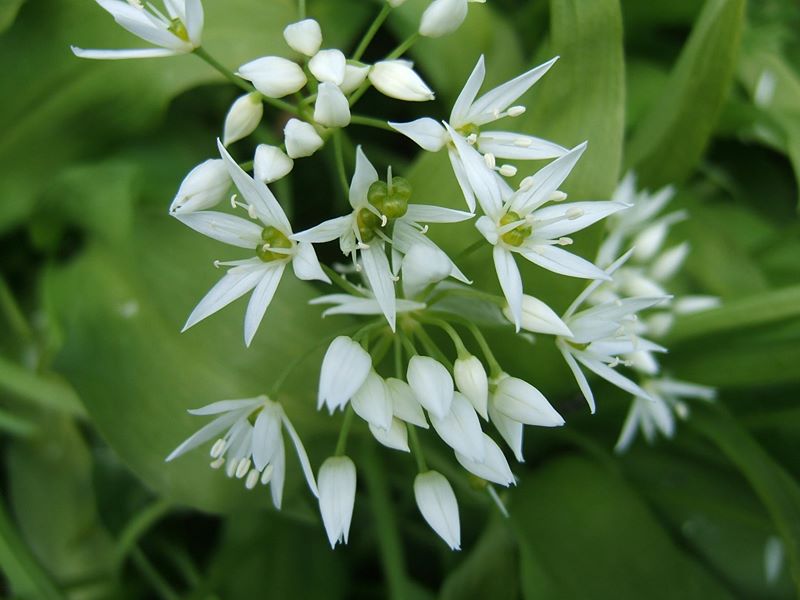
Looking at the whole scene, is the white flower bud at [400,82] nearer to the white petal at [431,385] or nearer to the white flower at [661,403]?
the white petal at [431,385]

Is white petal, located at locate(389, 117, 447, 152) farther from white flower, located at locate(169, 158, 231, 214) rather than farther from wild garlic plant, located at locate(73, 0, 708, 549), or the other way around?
white flower, located at locate(169, 158, 231, 214)

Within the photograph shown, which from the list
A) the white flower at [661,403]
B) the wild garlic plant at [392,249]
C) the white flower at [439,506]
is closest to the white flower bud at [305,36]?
the wild garlic plant at [392,249]

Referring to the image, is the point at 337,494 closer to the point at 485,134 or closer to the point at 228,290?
the point at 228,290

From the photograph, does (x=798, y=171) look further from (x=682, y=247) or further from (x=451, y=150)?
(x=451, y=150)

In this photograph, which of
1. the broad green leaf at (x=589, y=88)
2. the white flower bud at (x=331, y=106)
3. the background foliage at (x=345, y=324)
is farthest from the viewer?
the background foliage at (x=345, y=324)

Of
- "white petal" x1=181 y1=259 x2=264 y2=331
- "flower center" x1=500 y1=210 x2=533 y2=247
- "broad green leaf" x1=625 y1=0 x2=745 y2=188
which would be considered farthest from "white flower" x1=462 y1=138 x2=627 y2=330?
"broad green leaf" x1=625 y1=0 x2=745 y2=188

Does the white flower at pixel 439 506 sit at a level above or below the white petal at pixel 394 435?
below

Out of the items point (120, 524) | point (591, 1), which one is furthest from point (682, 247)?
point (120, 524)
